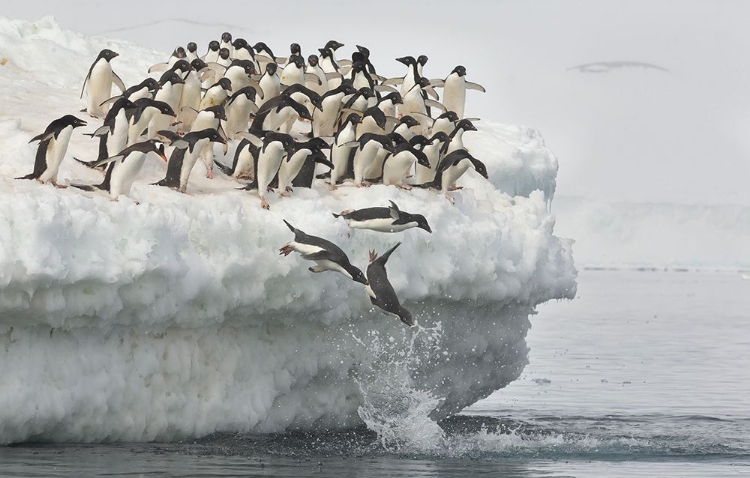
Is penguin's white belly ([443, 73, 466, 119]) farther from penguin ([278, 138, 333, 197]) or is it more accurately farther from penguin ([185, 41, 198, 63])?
penguin ([278, 138, 333, 197])

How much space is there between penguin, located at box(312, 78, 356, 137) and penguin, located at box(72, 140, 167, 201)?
4.54 metres

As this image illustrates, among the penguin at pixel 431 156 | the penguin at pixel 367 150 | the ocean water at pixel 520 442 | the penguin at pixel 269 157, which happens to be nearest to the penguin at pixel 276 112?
the penguin at pixel 367 150

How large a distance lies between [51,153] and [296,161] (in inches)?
112

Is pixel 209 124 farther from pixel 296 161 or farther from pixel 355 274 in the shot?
pixel 355 274

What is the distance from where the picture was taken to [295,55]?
775 inches

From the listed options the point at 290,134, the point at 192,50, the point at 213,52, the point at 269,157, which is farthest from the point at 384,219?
the point at 213,52

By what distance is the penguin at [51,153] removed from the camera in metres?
14.0

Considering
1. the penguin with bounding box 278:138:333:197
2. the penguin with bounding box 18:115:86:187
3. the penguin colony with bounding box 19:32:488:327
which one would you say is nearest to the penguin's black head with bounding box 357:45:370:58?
the penguin colony with bounding box 19:32:488:327

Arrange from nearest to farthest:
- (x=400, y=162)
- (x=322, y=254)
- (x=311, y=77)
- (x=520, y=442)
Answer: (x=322, y=254)
(x=520, y=442)
(x=400, y=162)
(x=311, y=77)

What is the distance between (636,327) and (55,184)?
110 ft

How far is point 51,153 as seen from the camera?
13977 millimetres

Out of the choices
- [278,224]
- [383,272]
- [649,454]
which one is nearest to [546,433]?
[649,454]

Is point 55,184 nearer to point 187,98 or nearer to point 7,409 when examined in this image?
point 7,409

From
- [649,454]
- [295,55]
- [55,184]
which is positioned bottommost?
[649,454]
